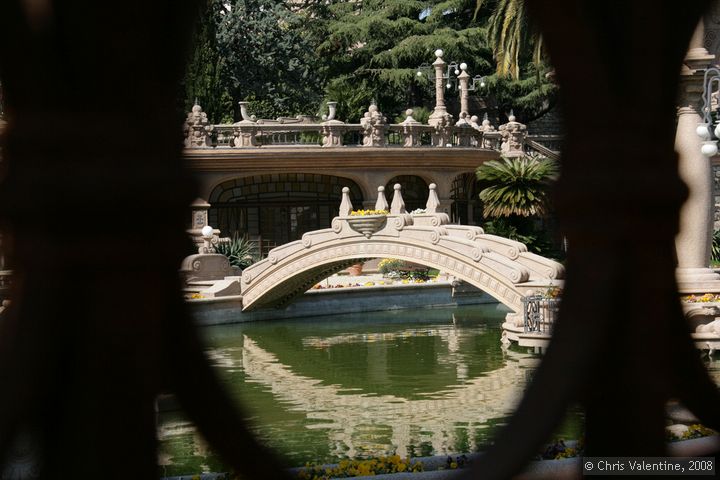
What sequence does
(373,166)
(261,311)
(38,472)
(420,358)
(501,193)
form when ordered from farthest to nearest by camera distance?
1. (373,166)
2. (501,193)
3. (261,311)
4. (420,358)
5. (38,472)

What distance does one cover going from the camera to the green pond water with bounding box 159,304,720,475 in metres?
12.7

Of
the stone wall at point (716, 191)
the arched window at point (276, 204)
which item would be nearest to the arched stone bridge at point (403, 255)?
the arched window at point (276, 204)

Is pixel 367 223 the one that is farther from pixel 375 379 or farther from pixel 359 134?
pixel 359 134

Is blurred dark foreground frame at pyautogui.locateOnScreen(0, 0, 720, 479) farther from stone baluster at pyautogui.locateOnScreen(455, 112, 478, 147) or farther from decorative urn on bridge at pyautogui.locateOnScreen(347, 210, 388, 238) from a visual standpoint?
stone baluster at pyautogui.locateOnScreen(455, 112, 478, 147)

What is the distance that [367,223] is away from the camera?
2431 centimetres

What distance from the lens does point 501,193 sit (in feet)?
101

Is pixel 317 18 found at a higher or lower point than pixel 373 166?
higher

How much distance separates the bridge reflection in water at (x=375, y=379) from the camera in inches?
515

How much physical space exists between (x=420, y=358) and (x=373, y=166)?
54.9ft

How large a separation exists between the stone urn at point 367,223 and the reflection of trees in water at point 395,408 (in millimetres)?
4768

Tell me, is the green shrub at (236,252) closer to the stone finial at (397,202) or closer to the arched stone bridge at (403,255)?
the arched stone bridge at (403,255)

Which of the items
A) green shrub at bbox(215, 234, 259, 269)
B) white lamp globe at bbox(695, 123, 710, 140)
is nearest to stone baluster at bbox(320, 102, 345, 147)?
green shrub at bbox(215, 234, 259, 269)

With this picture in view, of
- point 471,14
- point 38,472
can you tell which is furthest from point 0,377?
point 471,14

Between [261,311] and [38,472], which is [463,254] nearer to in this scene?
[261,311]
